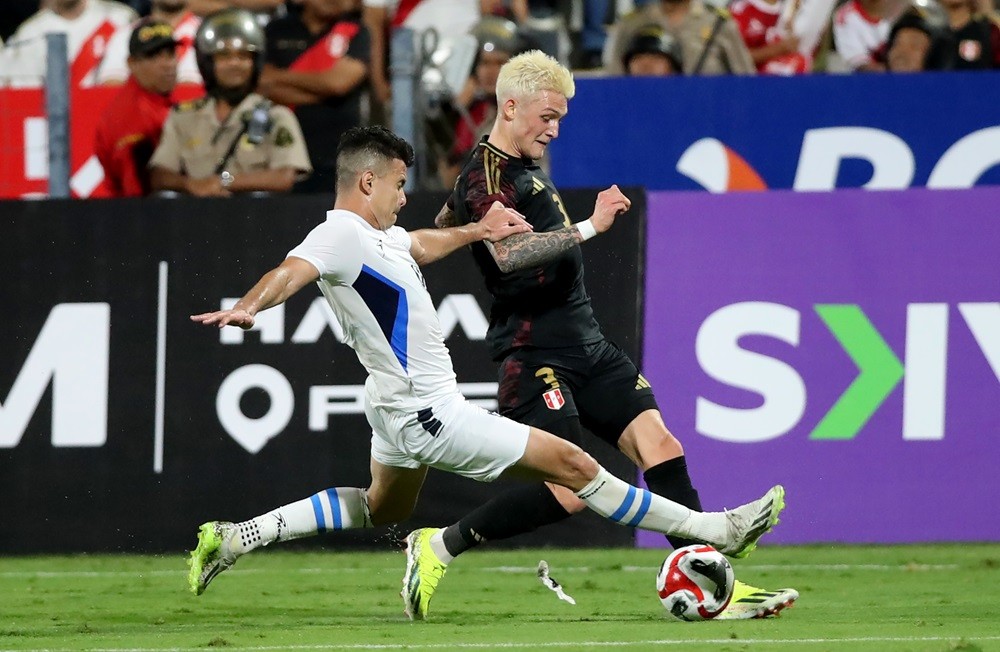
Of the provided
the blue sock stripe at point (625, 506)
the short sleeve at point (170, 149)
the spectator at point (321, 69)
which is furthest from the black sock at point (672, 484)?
the short sleeve at point (170, 149)

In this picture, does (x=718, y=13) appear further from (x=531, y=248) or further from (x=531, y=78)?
(x=531, y=248)

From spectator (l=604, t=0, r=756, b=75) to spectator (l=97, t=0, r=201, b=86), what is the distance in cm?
281

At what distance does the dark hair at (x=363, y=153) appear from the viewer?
6977 millimetres

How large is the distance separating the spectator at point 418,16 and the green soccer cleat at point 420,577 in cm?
509

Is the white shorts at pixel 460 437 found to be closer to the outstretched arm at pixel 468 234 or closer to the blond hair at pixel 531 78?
the outstretched arm at pixel 468 234

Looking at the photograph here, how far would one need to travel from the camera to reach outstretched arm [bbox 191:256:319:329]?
238 inches

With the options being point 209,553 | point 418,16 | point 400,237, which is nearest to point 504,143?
point 400,237

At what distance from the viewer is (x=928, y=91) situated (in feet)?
37.1

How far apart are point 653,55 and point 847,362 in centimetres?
264

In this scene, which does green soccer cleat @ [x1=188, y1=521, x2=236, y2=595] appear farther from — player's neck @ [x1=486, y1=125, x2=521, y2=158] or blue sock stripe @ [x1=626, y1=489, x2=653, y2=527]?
player's neck @ [x1=486, y1=125, x2=521, y2=158]

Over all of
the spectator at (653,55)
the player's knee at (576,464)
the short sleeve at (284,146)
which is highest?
the spectator at (653,55)

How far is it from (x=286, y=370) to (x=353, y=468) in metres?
0.66

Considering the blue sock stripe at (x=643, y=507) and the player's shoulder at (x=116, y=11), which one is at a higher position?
the player's shoulder at (x=116, y=11)

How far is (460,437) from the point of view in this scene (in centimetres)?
689
